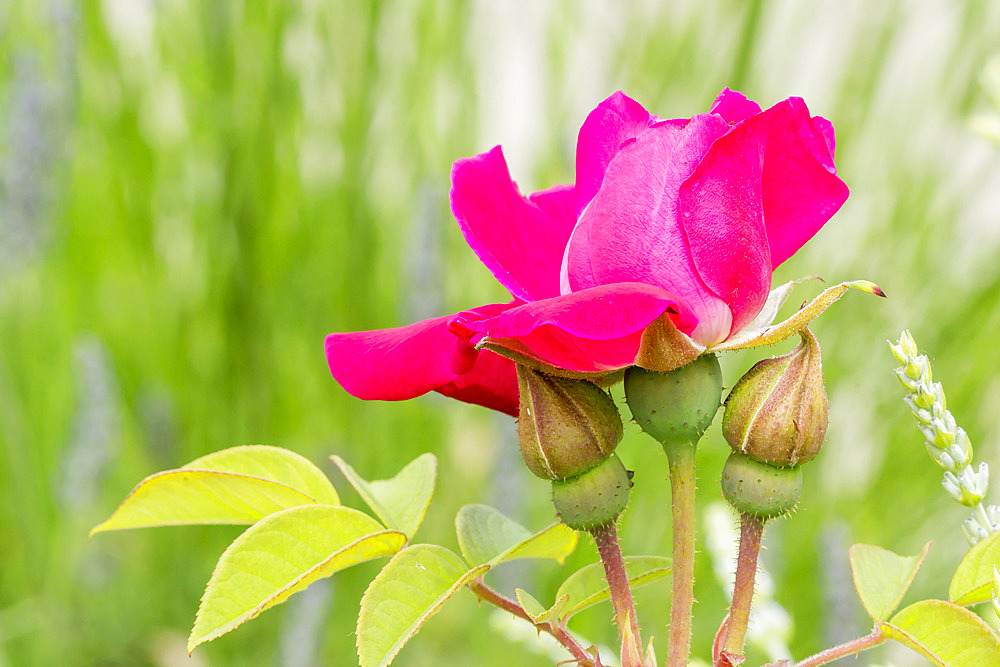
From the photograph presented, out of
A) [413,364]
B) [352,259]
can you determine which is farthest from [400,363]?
[352,259]

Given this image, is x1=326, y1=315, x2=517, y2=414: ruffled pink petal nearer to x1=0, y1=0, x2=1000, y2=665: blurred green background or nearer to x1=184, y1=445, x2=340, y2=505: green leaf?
x1=184, y1=445, x2=340, y2=505: green leaf

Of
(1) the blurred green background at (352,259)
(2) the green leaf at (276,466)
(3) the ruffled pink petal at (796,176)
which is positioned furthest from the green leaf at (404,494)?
(1) the blurred green background at (352,259)

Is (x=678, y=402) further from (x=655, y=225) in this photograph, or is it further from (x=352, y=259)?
(x=352, y=259)

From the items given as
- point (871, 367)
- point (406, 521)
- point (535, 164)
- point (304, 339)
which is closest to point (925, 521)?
point (871, 367)

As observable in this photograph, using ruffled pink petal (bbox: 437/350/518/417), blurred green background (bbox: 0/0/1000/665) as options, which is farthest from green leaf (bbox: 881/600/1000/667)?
blurred green background (bbox: 0/0/1000/665)

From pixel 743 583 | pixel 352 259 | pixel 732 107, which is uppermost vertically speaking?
pixel 732 107
